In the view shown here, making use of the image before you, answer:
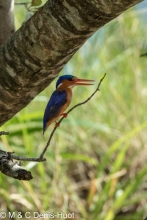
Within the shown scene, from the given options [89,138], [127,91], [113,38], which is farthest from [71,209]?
[113,38]

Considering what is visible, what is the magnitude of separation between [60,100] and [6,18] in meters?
0.27

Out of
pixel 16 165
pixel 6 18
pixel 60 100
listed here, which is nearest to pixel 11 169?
pixel 16 165

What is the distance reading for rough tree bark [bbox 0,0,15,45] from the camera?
0.78 metres

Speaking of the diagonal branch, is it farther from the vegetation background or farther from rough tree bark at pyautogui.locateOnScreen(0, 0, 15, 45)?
the vegetation background

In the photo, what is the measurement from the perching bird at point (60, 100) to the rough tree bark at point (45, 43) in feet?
0.11

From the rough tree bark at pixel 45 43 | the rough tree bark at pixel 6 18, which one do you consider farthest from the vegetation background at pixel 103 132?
the rough tree bark at pixel 45 43

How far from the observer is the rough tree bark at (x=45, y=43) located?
562mm

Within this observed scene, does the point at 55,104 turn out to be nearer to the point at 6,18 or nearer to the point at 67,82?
the point at 67,82

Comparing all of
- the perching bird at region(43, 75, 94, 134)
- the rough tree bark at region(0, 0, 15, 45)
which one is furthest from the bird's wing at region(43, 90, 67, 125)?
the rough tree bark at region(0, 0, 15, 45)

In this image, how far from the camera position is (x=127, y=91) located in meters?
1.77

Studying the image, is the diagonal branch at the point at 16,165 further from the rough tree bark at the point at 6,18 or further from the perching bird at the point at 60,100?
the rough tree bark at the point at 6,18

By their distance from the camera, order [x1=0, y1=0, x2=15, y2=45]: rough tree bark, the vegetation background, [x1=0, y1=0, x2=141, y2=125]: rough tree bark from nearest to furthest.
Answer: [x1=0, y1=0, x2=141, y2=125]: rough tree bark, [x1=0, y1=0, x2=15, y2=45]: rough tree bark, the vegetation background

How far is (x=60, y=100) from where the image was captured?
620 millimetres

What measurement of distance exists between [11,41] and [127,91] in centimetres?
115
